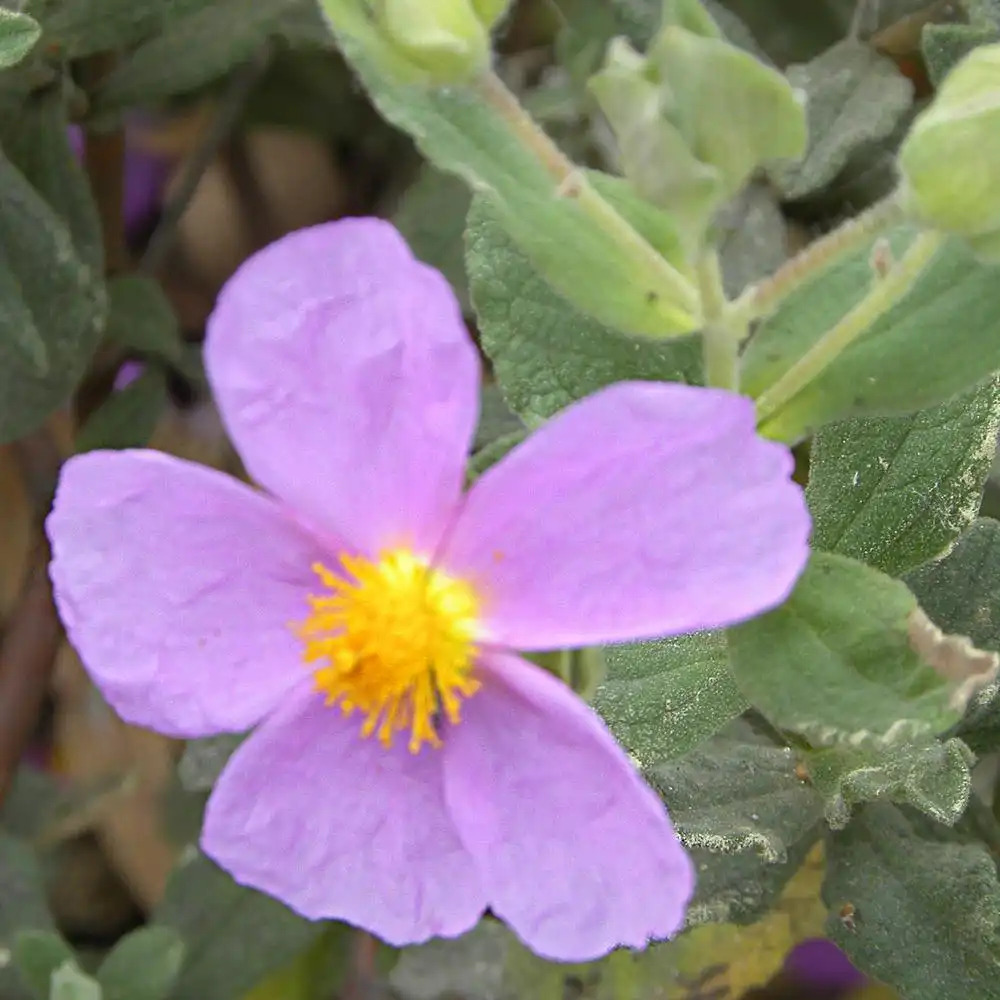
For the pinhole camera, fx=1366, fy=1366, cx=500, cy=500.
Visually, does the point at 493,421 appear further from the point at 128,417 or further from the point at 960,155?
the point at 960,155

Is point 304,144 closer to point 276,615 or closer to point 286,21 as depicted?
point 286,21

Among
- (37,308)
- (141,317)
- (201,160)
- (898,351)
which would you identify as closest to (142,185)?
(201,160)

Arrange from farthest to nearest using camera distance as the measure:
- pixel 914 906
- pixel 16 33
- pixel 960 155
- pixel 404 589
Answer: pixel 914 906, pixel 16 33, pixel 404 589, pixel 960 155

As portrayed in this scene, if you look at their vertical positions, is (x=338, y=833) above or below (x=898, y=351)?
below

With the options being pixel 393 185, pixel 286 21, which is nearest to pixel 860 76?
pixel 286 21

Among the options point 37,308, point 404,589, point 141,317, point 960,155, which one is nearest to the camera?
point 960,155

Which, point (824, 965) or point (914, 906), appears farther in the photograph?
point (824, 965)
